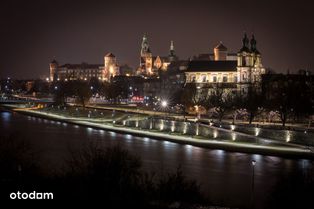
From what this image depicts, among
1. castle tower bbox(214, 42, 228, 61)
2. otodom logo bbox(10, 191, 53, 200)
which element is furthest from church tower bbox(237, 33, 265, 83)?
otodom logo bbox(10, 191, 53, 200)

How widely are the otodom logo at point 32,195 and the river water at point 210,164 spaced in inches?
180

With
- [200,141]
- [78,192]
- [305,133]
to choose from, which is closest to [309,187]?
[78,192]

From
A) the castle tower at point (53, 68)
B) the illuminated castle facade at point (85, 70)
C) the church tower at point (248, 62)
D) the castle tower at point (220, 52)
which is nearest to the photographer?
the church tower at point (248, 62)

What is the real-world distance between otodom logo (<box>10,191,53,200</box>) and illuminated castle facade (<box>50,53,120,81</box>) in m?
77.8

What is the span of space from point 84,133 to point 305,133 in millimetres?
11895

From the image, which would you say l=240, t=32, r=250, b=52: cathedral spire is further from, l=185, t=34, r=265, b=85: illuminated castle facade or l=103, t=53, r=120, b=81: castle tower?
l=103, t=53, r=120, b=81: castle tower

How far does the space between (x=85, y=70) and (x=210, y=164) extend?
80265mm

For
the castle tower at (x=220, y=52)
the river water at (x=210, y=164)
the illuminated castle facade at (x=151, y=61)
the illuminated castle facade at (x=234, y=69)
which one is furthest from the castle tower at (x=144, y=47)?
the river water at (x=210, y=164)

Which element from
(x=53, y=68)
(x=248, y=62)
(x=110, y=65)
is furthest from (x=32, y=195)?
(x=53, y=68)

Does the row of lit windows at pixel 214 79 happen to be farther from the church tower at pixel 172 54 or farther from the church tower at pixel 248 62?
the church tower at pixel 172 54

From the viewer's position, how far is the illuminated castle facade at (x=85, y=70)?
284ft

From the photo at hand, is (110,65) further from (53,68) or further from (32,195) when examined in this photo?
(32,195)

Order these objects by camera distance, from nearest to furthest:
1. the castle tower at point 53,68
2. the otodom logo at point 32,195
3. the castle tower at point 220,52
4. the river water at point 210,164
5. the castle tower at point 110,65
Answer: the otodom logo at point 32,195, the river water at point 210,164, the castle tower at point 220,52, the castle tower at point 110,65, the castle tower at point 53,68

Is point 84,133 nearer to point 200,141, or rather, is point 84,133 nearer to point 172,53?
point 200,141
